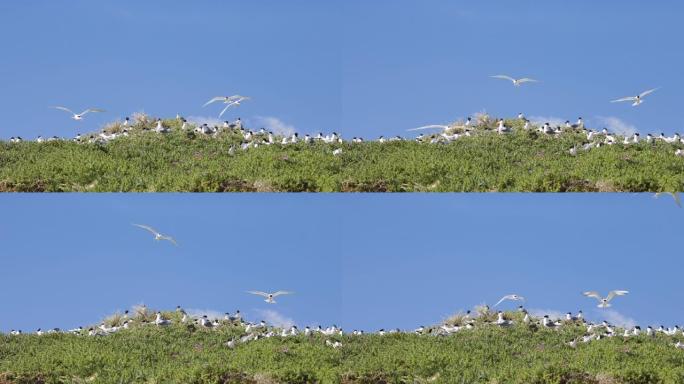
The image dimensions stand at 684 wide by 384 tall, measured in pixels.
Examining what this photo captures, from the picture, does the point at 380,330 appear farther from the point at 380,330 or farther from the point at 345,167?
the point at 345,167

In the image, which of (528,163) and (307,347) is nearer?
(307,347)

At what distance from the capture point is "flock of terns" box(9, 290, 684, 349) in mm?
15773

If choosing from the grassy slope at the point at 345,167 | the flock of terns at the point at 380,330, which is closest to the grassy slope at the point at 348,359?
the flock of terns at the point at 380,330

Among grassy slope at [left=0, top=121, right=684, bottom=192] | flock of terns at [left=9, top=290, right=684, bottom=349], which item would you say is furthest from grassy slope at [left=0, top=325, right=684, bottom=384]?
grassy slope at [left=0, top=121, right=684, bottom=192]

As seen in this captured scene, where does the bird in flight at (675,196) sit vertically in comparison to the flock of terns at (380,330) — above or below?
above

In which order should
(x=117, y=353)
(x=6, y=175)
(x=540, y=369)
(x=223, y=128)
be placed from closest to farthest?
(x=540, y=369), (x=117, y=353), (x=6, y=175), (x=223, y=128)

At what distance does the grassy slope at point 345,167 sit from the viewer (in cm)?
1529

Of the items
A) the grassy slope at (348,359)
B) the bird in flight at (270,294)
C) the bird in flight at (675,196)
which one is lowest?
the grassy slope at (348,359)

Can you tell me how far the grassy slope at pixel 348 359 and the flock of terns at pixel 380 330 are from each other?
19 centimetres

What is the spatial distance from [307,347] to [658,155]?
231 inches

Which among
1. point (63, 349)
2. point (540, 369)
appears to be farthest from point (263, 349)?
point (540, 369)

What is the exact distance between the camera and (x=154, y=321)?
55.5ft

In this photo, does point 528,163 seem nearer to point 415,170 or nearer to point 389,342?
point 415,170

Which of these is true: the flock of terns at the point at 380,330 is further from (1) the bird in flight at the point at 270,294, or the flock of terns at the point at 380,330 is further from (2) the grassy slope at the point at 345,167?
(2) the grassy slope at the point at 345,167
